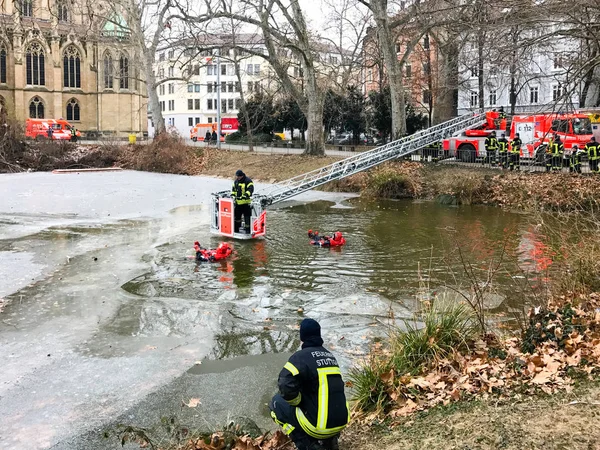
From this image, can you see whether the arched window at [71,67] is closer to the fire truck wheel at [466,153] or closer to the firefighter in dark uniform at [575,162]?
the fire truck wheel at [466,153]

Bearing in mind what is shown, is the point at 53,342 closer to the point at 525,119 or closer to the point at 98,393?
the point at 98,393

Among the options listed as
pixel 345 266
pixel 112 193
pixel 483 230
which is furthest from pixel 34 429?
pixel 112 193

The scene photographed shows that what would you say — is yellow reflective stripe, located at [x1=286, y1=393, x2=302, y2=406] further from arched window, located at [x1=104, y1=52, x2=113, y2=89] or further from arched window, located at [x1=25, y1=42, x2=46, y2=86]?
arched window, located at [x1=104, y1=52, x2=113, y2=89]

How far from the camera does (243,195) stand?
16.7 metres

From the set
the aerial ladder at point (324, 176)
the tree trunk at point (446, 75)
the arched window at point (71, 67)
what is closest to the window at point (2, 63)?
the arched window at point (71, 67)

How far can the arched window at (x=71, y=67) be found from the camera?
7306 centimetres

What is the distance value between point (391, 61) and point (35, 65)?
53.4 metres

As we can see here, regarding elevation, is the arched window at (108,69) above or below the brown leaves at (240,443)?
above

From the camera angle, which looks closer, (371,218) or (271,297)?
(271,297)

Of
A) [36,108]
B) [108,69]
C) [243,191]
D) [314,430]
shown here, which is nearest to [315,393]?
[314,430]

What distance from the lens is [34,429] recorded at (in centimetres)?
646

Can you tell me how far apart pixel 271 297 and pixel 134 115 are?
68204 mm

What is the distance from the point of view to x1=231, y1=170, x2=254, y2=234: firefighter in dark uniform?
54.5ft

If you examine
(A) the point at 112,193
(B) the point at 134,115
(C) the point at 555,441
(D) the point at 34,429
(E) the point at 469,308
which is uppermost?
(B) the point at 134,115
